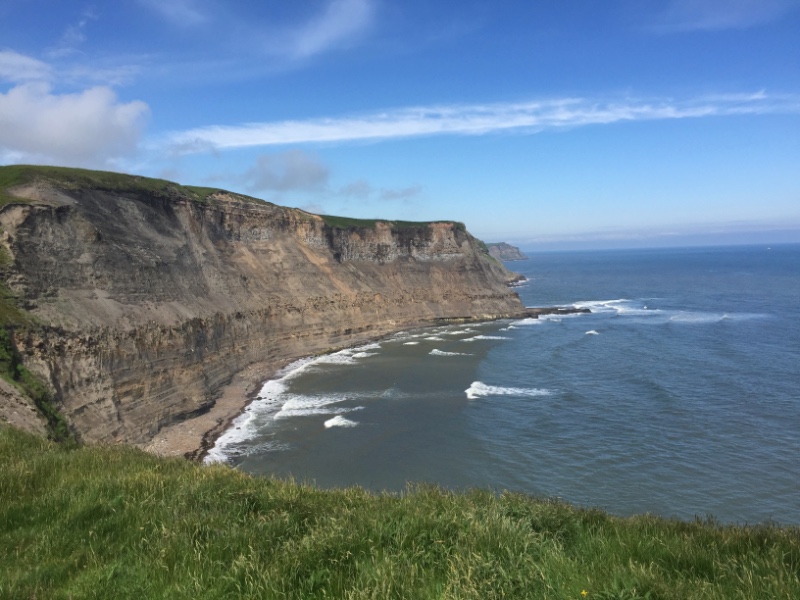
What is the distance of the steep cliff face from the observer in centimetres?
3067

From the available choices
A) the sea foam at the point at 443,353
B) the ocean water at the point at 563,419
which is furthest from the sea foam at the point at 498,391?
the sea foam at the point at 443,353

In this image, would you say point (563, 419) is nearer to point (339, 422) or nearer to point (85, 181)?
point (339, 422)

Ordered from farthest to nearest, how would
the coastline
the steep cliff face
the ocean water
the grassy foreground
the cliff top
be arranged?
the cliff top
the steep cliff face
the coastline
the ocean water
the grassy foreground

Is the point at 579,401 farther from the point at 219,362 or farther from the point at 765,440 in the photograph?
the point at 219,362

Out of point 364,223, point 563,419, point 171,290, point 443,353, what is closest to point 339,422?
point 563,419

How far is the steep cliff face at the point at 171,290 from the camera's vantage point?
30672 millimetres

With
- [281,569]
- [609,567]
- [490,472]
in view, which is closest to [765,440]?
[490,472]

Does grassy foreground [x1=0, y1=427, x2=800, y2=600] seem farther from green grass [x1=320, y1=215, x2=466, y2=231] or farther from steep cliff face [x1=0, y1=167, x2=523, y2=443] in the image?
green grass [x1=320, y1=215, x2=466, y2=231]

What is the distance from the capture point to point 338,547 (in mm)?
6098

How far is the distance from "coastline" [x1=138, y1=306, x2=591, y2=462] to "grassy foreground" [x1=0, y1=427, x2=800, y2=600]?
17863 millimetres

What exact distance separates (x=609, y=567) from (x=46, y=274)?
3771 cm

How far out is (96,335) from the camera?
31.8 metres

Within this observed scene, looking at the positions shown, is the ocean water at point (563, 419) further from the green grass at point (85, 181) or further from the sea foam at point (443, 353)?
the green grass at point (85, 181)

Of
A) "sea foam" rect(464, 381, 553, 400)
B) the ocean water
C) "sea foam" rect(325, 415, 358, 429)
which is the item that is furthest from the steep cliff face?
"sea foam" rect(464, 381, 553, 400)
